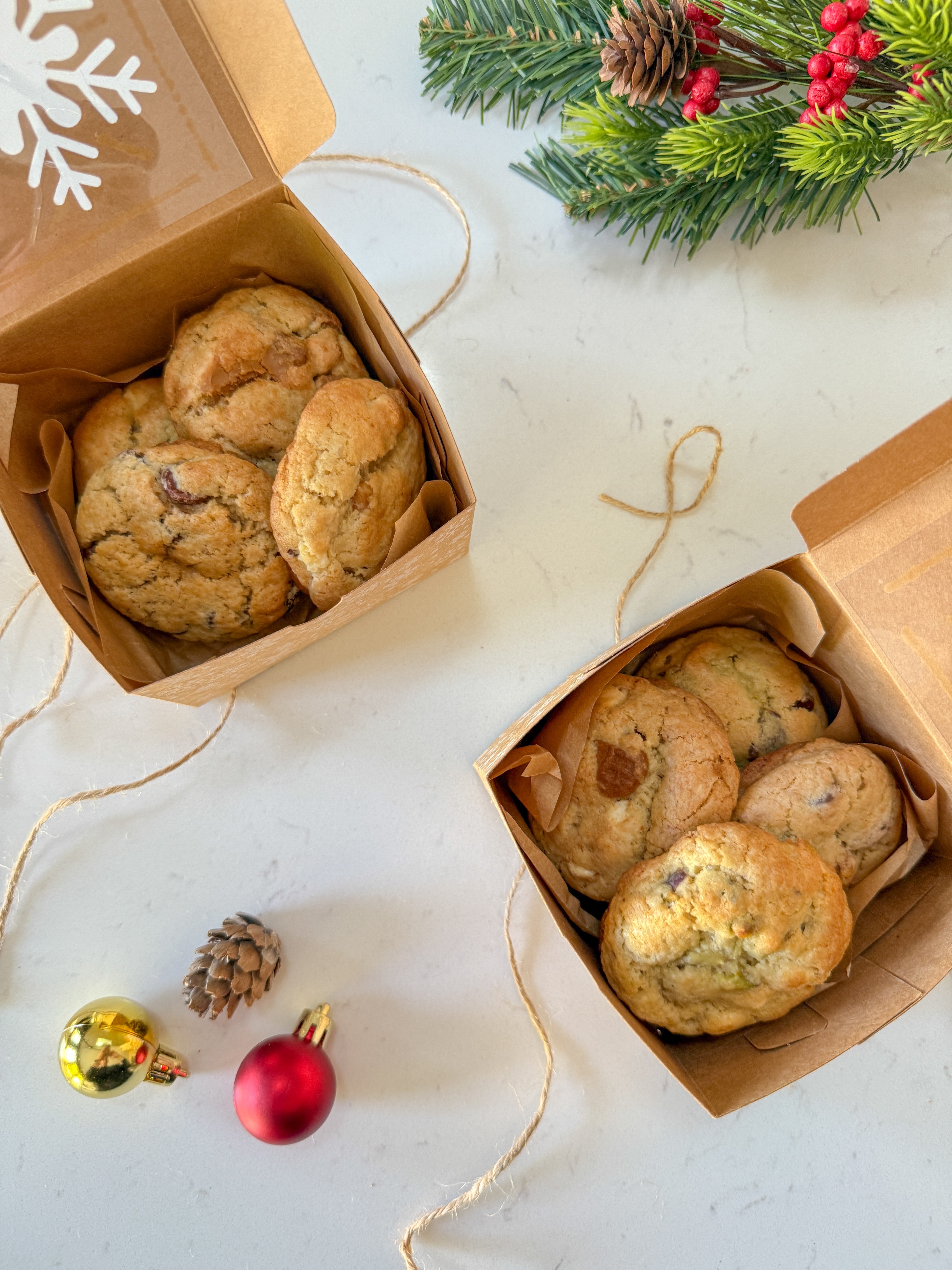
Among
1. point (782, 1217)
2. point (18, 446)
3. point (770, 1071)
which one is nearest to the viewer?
point (770, 1071)

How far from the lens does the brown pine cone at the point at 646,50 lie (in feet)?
3.53

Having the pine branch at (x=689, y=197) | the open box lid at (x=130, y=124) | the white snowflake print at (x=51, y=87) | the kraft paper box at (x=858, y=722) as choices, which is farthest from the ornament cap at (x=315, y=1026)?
the pine branch at (x=689, y=197)

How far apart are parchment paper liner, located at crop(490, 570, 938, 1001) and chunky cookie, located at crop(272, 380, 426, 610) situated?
299mm

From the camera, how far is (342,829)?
126 centimetres

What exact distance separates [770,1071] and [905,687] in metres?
0.45

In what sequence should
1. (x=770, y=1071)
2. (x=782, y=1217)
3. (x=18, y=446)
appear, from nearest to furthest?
1. (x=770, y=1071)
2. (x=18, y=446)
3. (x=782, y=1217)

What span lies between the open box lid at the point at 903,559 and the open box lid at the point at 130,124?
2.32 feet

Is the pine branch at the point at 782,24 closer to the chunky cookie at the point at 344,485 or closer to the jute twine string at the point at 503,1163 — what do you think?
the chunky cookie at the point at 344,485

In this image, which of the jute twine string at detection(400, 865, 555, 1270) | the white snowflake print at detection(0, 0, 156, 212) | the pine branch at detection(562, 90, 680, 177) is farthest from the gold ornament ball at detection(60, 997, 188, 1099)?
the pine branch at detection(562, 90, 680, 177)

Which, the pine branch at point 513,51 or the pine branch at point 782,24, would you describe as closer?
the pine branch at point 782,24

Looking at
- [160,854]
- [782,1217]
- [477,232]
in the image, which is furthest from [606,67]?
[782,1217]

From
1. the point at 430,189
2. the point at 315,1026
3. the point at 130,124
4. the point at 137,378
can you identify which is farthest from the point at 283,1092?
the point at 430,189

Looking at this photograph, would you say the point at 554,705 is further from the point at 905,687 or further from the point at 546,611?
the point at 905,687

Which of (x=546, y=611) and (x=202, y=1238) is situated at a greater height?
(x=546, y=611)
